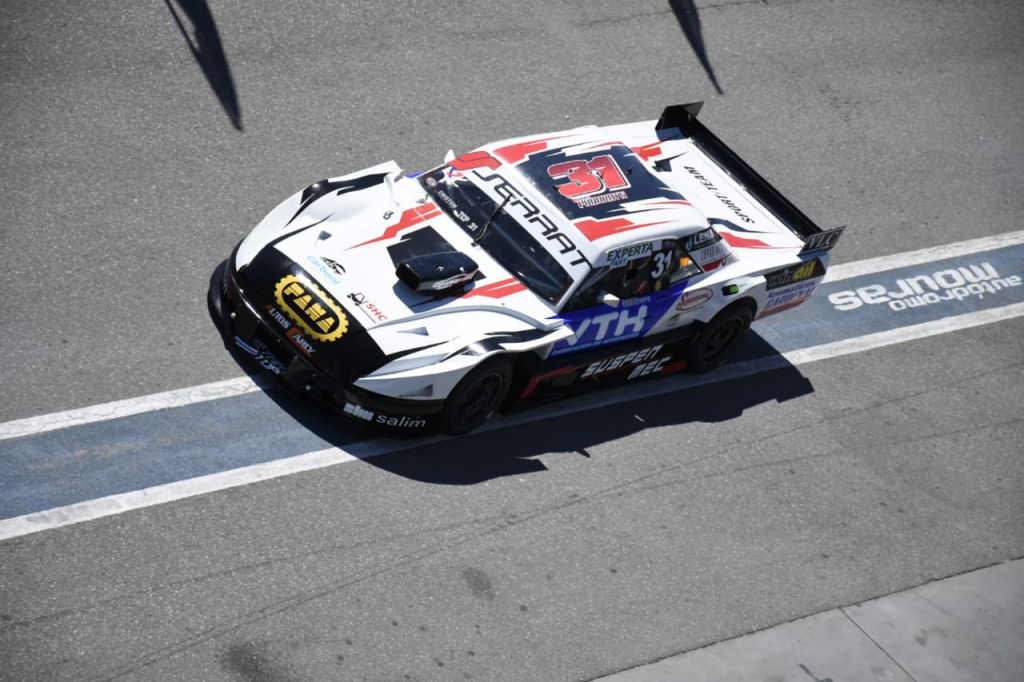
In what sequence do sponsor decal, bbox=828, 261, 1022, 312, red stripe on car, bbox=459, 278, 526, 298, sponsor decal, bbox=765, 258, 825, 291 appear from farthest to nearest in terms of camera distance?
sponsor decal, bbox=828, 261, 1022, 312
sponsor decal, bbox=765, 258, 825, 291
red stripe on car, bbox=459, 278, 526, 298

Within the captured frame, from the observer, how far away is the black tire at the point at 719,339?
27.4 ft

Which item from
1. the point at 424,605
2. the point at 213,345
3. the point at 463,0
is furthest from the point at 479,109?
the point at 424,605

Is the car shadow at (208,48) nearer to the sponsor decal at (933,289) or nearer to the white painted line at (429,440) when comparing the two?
the white painted line at (429,440)

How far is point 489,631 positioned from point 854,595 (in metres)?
2.55

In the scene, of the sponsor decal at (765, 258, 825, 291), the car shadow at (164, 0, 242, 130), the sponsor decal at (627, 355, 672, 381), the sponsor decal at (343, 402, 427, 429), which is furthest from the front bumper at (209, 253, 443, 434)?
the car shadow at (164, 0, 242, 130)

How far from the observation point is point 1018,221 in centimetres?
1125

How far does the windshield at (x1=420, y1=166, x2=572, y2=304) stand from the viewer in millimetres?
7496

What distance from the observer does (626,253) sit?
7664 millimetres

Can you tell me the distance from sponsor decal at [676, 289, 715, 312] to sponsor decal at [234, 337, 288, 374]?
9.43 feet

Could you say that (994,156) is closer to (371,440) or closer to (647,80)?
(647,80)

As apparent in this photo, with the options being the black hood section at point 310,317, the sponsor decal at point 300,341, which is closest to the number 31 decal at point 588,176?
the black hood section at point 310,317

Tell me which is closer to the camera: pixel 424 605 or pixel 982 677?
pixel 424 605

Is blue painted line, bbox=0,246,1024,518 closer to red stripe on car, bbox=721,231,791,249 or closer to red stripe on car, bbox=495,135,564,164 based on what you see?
red stripe on car, bbox=495,135,564,164

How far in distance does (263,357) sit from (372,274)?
888mm
